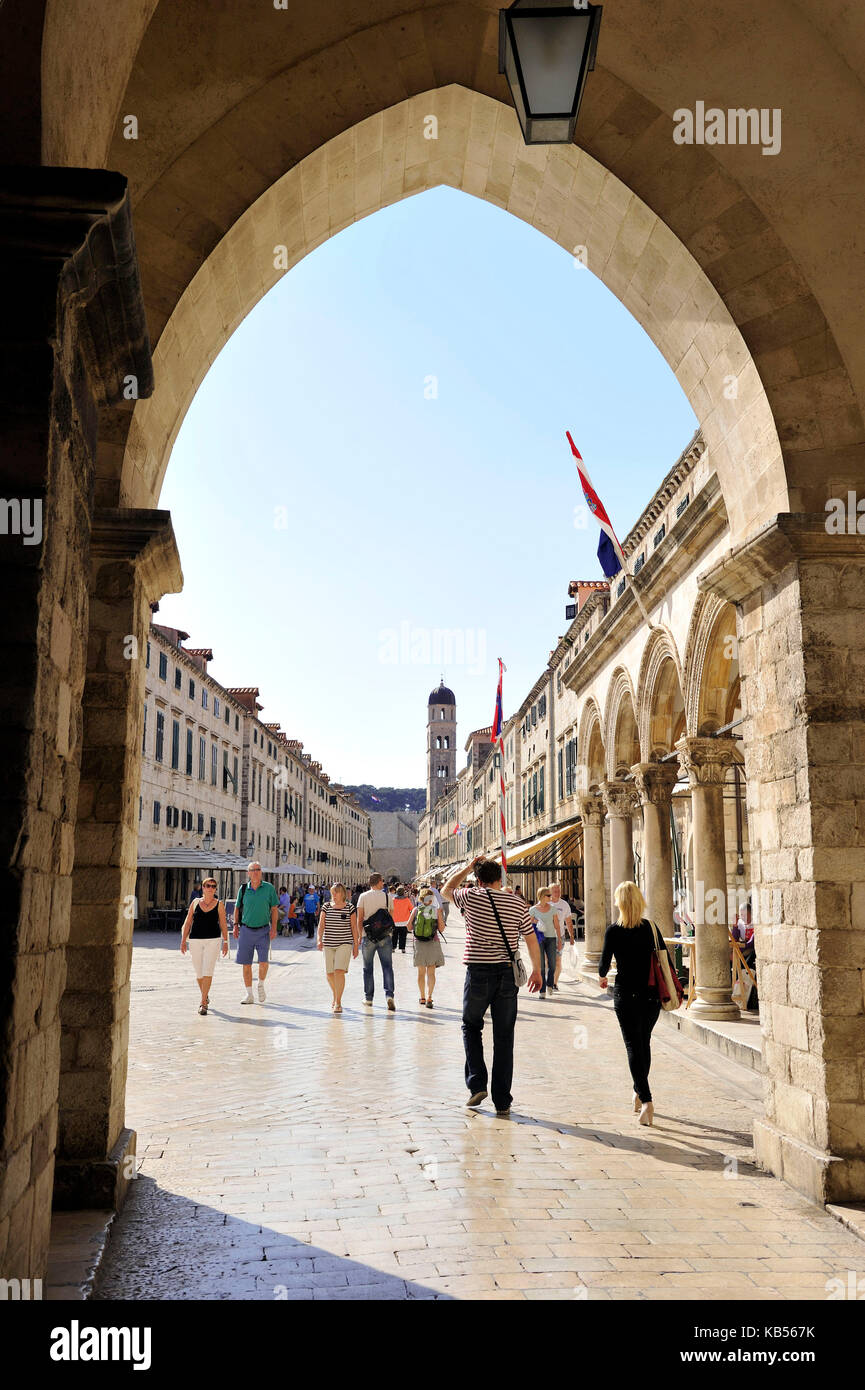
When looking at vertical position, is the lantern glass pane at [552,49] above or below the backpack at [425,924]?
above

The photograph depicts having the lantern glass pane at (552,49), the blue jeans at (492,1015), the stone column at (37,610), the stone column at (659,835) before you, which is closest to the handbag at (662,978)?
the blue jeans at (492,1015)

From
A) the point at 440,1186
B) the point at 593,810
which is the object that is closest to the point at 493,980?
the point at 440,1186

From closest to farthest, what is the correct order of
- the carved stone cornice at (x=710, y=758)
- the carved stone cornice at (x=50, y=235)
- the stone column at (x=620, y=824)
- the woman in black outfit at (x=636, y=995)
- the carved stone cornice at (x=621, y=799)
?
the carved stone cornice at (x=50, y=235)
the woman in black outfit at (x=636, y=995)
the carved stone cornice at (x=710, y=758)
the stone column at (x=620, y=824)
the carved stone cornice at (x=621, y=799)

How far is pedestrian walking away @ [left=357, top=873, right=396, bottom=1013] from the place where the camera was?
12852mm

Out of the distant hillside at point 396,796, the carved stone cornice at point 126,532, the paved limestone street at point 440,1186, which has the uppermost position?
the distant hillside at point 396,796

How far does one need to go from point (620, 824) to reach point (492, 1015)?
10772mm

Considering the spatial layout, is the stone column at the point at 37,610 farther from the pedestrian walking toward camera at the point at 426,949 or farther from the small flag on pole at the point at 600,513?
the small flag on pole at the point at 600,513

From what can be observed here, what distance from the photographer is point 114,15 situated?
Answer: 4.18m

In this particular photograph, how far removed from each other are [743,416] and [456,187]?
3.29 m

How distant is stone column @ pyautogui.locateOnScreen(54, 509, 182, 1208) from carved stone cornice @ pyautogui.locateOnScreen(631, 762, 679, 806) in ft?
34.3

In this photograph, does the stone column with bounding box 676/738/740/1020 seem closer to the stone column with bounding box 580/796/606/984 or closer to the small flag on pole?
the small flag on pole

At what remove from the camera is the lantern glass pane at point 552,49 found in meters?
4.29

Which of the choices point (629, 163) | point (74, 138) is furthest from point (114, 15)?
point (629, 163)

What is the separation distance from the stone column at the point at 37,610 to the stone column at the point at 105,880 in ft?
5.97
